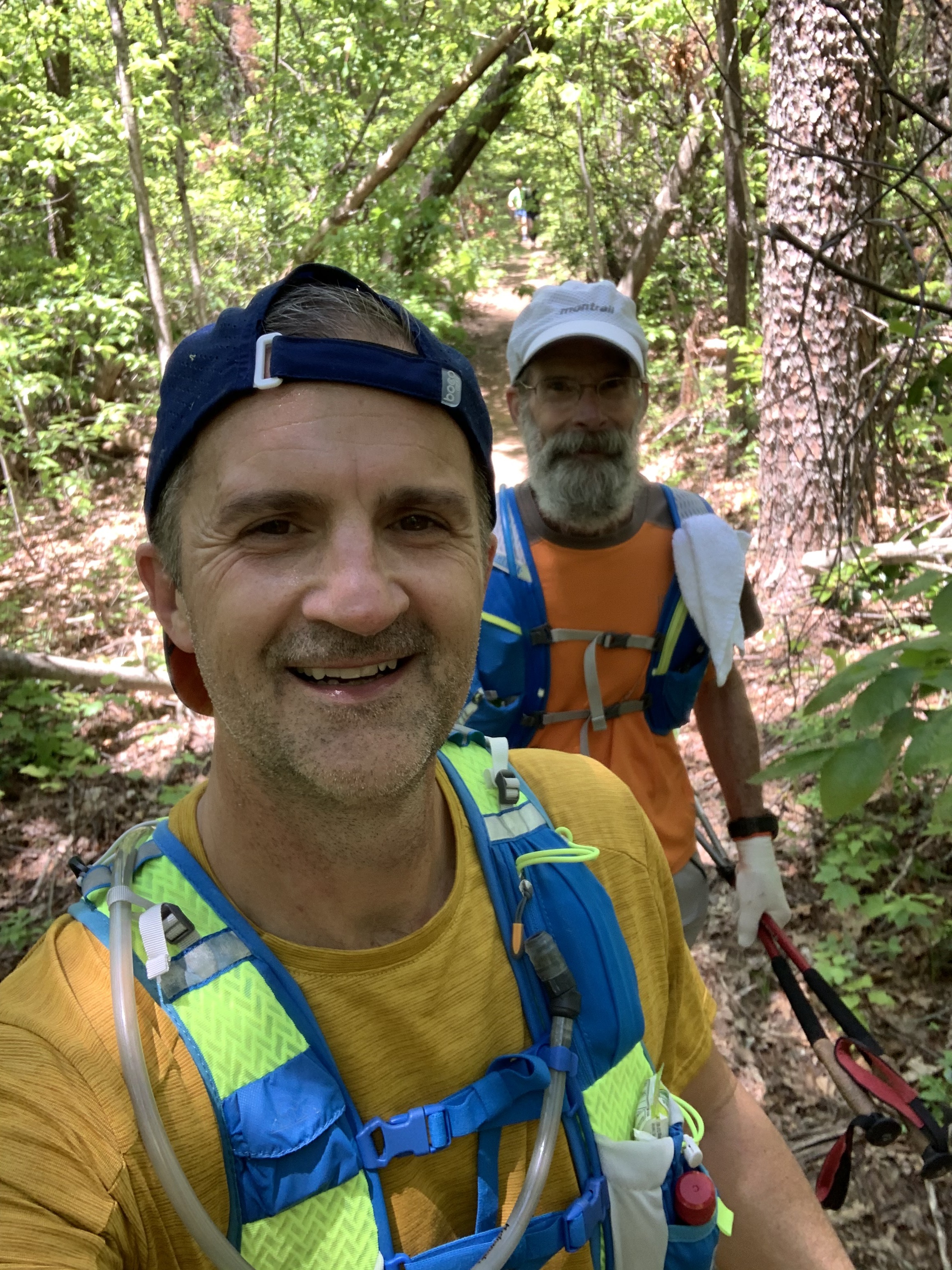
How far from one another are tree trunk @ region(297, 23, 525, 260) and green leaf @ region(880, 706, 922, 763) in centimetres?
1148

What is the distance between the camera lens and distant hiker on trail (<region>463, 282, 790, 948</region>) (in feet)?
8.85

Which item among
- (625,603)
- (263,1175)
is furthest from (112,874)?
(625,603)

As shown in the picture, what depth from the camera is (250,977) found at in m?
1.11

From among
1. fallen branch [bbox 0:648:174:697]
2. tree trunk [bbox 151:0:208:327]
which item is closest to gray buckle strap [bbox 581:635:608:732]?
fallen branch [bbox 0:648:174:697]

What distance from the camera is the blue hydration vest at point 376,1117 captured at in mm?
1022

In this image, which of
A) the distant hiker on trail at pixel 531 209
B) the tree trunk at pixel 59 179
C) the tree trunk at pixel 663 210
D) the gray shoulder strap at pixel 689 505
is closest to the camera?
the gray shoulder strap at pixel 689 505

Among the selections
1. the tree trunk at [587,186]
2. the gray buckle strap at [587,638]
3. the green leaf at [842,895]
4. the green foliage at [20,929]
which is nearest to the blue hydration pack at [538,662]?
the gray buckle strap at [587,638]

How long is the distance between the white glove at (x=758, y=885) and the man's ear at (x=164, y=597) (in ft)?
7.02

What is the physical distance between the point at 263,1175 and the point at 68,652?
680 cm

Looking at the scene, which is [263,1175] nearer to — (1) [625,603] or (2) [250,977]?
(2) [250,977]

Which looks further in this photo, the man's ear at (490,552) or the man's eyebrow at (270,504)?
the man's ear at (490,552)

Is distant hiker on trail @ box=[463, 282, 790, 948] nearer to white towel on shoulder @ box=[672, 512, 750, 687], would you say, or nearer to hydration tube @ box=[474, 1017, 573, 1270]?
white towel on shoulder @ box=[672, 512, 750, 687]

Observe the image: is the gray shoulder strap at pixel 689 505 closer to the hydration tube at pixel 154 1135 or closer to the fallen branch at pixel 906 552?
the fallen branch at pixel 906 552

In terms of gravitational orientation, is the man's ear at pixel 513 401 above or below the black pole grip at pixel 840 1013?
above
